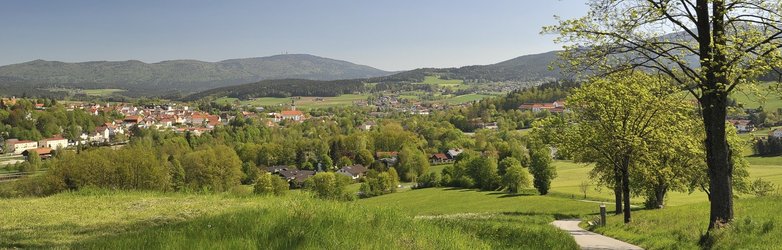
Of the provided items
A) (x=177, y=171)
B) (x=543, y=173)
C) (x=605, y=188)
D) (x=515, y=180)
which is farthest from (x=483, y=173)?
(x=177, y=171)

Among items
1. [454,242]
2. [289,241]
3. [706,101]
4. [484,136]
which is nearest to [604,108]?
[706,101]

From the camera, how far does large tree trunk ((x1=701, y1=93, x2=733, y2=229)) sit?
10.3 m

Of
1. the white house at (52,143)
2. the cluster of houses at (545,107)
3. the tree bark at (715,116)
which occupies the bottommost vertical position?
the white house at (52,143)

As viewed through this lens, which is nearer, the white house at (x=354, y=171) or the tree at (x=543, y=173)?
the tree at (x=543, y=173)

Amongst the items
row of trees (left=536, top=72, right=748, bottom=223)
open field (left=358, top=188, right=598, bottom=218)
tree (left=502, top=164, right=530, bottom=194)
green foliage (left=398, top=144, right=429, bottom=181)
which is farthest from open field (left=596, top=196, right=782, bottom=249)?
green foliage (left=398, top=144, right=429, bottom=181)

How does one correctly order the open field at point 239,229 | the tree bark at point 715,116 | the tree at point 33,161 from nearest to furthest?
the open field at point 239,229, the tree bark at point 715,116, the tree at point 33,161

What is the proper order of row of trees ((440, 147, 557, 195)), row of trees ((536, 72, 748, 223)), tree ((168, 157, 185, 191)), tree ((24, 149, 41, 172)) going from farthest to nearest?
tree ((24, 149, 41, 172)) < tree ((168, 157, 185, 191)) < row of trees ((440, 147, 557, 195)) < row of trees ((536, 72, 748, 223))

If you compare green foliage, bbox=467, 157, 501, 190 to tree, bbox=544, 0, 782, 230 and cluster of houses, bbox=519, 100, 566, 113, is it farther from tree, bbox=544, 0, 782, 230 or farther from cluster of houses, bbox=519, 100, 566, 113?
cluster of houses, bbox=519, 100, 566, 113

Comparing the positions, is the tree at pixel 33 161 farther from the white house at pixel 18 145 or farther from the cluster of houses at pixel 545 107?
the cluster of houses at pixel 545 107

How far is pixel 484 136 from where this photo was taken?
146375mm

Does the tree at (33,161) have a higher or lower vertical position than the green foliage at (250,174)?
higher

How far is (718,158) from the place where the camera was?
34.2ft

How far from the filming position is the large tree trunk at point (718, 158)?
1028 cm

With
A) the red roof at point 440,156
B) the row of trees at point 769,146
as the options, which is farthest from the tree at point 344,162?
the row of trees at point 769,146
